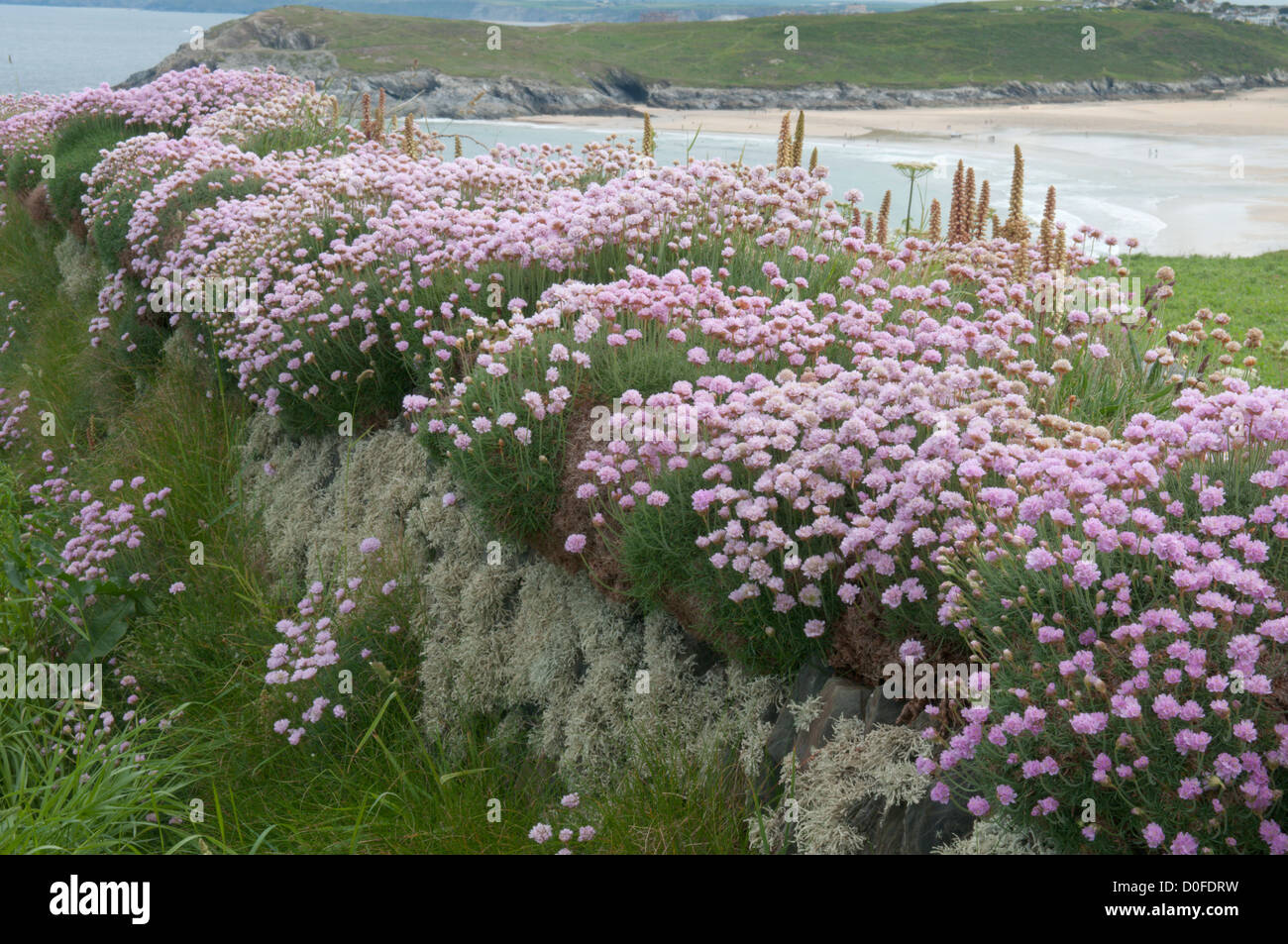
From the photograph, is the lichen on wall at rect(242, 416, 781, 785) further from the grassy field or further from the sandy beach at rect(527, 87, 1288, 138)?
the grassy field

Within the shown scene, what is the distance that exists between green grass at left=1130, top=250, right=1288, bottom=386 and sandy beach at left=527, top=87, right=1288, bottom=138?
115ft

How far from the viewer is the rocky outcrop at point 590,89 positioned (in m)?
76.2

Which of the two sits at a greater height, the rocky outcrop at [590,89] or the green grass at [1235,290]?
the rocky outcrop at [590,89]

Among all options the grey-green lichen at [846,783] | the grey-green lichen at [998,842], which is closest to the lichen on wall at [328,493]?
the grey-green lichen at [846,783]

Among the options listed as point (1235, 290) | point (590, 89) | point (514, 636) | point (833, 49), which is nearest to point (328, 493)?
point (514, 636)

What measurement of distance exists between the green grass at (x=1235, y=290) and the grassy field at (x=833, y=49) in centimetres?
7222

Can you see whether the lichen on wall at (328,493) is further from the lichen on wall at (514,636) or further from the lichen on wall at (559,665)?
the lichen on wall at (559,665)

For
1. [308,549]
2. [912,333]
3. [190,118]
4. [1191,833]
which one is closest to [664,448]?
[912,333]

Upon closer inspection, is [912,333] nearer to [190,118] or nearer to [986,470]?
[986,470]

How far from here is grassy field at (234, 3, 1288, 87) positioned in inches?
3649

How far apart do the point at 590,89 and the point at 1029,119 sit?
36280 mm

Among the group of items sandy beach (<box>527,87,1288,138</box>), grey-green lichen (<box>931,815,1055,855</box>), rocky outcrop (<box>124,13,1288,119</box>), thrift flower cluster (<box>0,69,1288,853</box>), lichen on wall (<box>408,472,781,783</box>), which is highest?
rocky outcrop (<box>124,13,1288,119</box>)

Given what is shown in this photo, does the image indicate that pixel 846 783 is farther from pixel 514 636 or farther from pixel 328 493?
pixel 328 493

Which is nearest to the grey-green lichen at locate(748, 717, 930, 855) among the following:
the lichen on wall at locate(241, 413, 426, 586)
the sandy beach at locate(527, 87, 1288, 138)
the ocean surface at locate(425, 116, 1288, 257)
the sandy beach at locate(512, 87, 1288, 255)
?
the lichen on wall at locate(241, 413, 426, 586)
